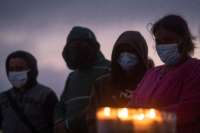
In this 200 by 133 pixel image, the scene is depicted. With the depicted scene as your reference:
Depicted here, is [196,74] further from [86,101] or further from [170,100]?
[86,101]

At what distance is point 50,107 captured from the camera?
8312 millimetres

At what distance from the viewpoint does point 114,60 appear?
268 inches

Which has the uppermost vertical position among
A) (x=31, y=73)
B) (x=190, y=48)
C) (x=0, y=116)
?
(x=190, y=48)

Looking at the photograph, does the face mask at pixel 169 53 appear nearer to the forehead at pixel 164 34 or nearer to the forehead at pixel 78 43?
the forehead at pixel 164 34

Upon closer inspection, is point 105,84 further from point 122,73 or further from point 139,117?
point 139,117

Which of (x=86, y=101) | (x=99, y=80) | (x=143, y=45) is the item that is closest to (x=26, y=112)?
(x=86, y=101)

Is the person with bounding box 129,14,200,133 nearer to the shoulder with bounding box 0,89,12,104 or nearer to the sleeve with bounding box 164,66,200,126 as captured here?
the sleeve with bounding box 164,66,200,126

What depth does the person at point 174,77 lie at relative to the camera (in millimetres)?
4547

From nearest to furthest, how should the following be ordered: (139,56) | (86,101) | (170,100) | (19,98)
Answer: (170,100), (139,56), (86,101), (19,98)

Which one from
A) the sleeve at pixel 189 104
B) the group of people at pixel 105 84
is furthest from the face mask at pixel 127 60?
the sleeve at pixel 189 104

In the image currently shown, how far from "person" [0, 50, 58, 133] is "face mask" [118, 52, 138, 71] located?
1.96m

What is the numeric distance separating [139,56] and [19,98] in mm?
2556

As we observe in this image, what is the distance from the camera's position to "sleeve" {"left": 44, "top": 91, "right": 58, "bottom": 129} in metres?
8.27

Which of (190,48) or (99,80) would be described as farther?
(99,80)
